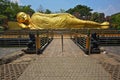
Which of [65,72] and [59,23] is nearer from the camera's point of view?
[65,72]

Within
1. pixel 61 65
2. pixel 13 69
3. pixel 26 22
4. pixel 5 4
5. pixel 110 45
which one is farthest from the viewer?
pixel 5 4

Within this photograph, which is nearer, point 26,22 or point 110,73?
point 110,73

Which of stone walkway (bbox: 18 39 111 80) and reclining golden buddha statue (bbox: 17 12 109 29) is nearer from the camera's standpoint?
stone walkway (bbox: 18 39 111 80)

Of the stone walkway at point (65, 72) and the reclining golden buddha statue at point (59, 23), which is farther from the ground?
the reclining golden buddha statue at point (59, 23)

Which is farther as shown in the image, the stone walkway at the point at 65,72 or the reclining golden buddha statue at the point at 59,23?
the reclining golden buddha statue at the point at 59,23

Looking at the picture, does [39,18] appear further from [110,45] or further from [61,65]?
[61,65]

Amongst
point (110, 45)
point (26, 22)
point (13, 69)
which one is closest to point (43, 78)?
point (13, 69)

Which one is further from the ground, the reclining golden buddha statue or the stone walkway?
the reclining golden buddha statue

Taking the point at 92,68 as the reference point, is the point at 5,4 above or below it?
above

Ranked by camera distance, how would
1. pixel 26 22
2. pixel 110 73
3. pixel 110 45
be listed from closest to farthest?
pixel 110 73 → pixel 110 45 → pixel 26 22

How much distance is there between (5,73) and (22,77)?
0.87 metres

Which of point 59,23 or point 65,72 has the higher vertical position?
A: point 59,23

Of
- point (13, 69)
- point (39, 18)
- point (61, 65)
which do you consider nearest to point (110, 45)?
point (61, 65)

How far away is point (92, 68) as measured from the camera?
9805mm
